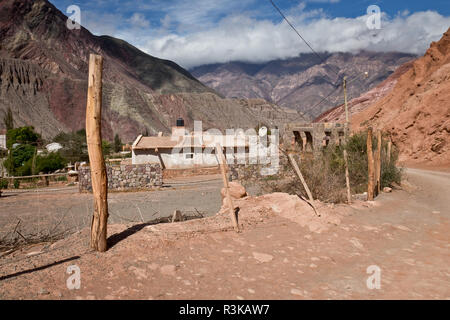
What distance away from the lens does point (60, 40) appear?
130 meters

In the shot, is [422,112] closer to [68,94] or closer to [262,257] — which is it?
[262,257]

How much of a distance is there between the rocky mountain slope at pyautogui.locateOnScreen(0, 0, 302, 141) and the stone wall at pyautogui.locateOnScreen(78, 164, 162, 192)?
59.9 meters

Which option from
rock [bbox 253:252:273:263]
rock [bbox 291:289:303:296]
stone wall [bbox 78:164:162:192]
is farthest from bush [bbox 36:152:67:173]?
rock [bbox 291:289:303:296]

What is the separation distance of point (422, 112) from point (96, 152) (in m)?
27.3

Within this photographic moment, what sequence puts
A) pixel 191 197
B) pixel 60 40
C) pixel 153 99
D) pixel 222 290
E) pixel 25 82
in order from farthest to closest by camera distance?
pixel 60 40, pixel 153 99, pixel 25 82, pixel 191 197, pixel 222 290

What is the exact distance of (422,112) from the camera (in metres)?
26.6

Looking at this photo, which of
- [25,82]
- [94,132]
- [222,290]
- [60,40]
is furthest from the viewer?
[60,40]

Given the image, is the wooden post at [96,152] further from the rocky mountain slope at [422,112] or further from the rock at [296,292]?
the rocky mountain slope at [422,112]

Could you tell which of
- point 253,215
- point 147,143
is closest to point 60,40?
point 147,143

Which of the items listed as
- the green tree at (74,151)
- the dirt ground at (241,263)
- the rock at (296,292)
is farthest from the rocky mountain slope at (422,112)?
the green tree at (74,151)

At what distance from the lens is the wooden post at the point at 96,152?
5062mm

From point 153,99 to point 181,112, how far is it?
29.3 ft

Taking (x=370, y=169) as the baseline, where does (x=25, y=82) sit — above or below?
above
